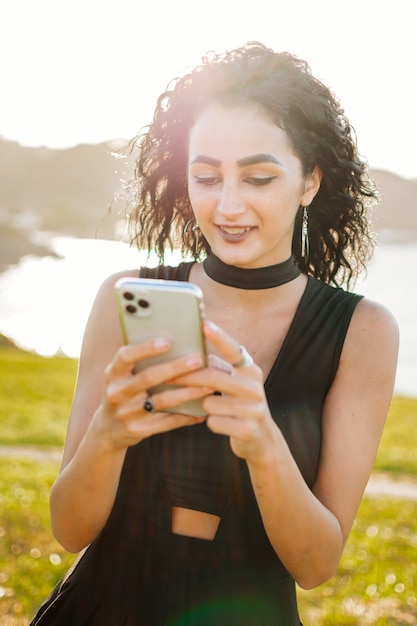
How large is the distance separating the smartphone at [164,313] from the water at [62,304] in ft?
39.3

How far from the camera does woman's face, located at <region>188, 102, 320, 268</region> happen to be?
2633mm

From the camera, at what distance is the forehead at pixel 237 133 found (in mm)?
2648

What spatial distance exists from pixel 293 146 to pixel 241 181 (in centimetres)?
32

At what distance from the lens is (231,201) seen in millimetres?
2611

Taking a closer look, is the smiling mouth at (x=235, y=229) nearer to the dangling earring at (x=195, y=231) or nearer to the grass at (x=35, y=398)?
the dangling earring at (x=195, y=231)

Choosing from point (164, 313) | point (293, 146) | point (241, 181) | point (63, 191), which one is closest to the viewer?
point (164, 313)

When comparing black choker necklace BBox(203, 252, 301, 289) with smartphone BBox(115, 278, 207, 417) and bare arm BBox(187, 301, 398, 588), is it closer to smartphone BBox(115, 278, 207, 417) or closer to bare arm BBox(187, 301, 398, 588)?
bare arm BBox(187, 301, 398, 588)

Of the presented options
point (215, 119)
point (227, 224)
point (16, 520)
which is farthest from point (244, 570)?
point (16, 520)

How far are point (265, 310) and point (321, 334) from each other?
278mm

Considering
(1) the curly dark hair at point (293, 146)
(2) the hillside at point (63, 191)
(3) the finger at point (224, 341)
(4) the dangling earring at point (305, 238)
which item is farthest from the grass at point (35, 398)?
(2) the hillside at point (63, 191)

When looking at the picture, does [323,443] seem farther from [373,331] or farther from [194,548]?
[194,548]

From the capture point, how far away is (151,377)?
1836mm

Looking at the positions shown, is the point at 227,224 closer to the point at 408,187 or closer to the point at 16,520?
the point at 16,520

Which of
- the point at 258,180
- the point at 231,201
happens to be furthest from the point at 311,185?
the point at 231,201
